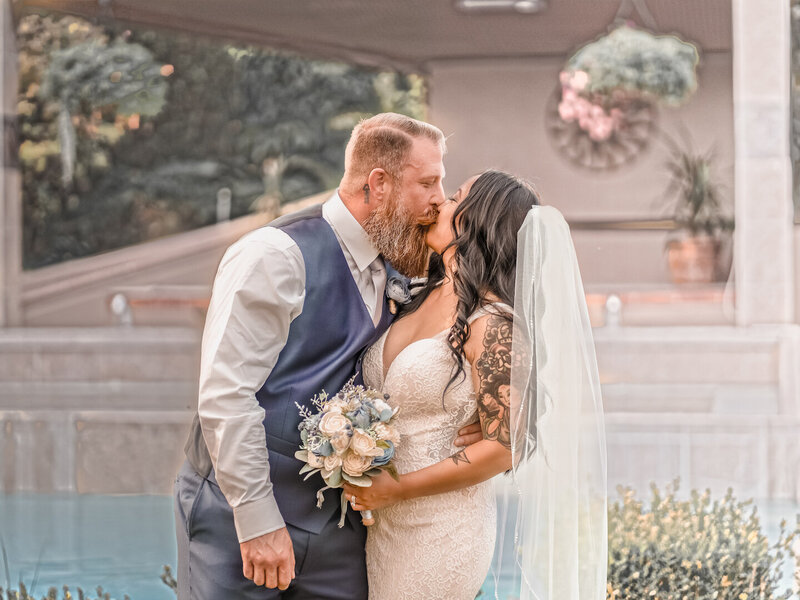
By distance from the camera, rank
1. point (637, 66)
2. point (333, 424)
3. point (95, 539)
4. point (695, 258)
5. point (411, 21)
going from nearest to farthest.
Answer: point (333, 424) → point (95, 539) → point (637, 66) → point (695, 258) → point (411, 21)

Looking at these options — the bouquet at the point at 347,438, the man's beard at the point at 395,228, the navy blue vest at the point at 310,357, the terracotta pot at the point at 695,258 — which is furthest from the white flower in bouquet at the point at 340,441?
the terracotta pot at the point at 695,258

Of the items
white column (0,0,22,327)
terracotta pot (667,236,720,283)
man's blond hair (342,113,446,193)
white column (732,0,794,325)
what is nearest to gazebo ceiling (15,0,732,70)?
white column (0,0,22,327)

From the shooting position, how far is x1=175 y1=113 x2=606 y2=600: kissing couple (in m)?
2.18

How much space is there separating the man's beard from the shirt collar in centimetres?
2

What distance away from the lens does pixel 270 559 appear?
2.15 metres

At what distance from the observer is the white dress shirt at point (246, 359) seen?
2100 millimetres

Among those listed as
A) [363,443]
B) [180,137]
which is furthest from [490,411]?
[180,137]

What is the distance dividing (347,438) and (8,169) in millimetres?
5499

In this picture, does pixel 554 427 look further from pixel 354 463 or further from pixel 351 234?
pixel 351 234

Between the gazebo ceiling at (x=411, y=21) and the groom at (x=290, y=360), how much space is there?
6.44 metres

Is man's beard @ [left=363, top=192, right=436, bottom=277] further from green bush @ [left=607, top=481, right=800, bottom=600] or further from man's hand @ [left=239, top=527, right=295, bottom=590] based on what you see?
green bush @ [left=607, top=481, right=800, bottom=600]

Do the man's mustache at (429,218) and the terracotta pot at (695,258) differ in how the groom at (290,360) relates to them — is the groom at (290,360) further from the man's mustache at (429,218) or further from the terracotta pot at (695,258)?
the terracotta pot at (695,258)

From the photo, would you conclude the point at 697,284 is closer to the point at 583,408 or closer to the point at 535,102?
the point at 535,102

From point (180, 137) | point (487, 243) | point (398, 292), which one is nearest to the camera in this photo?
point (487, 243)
